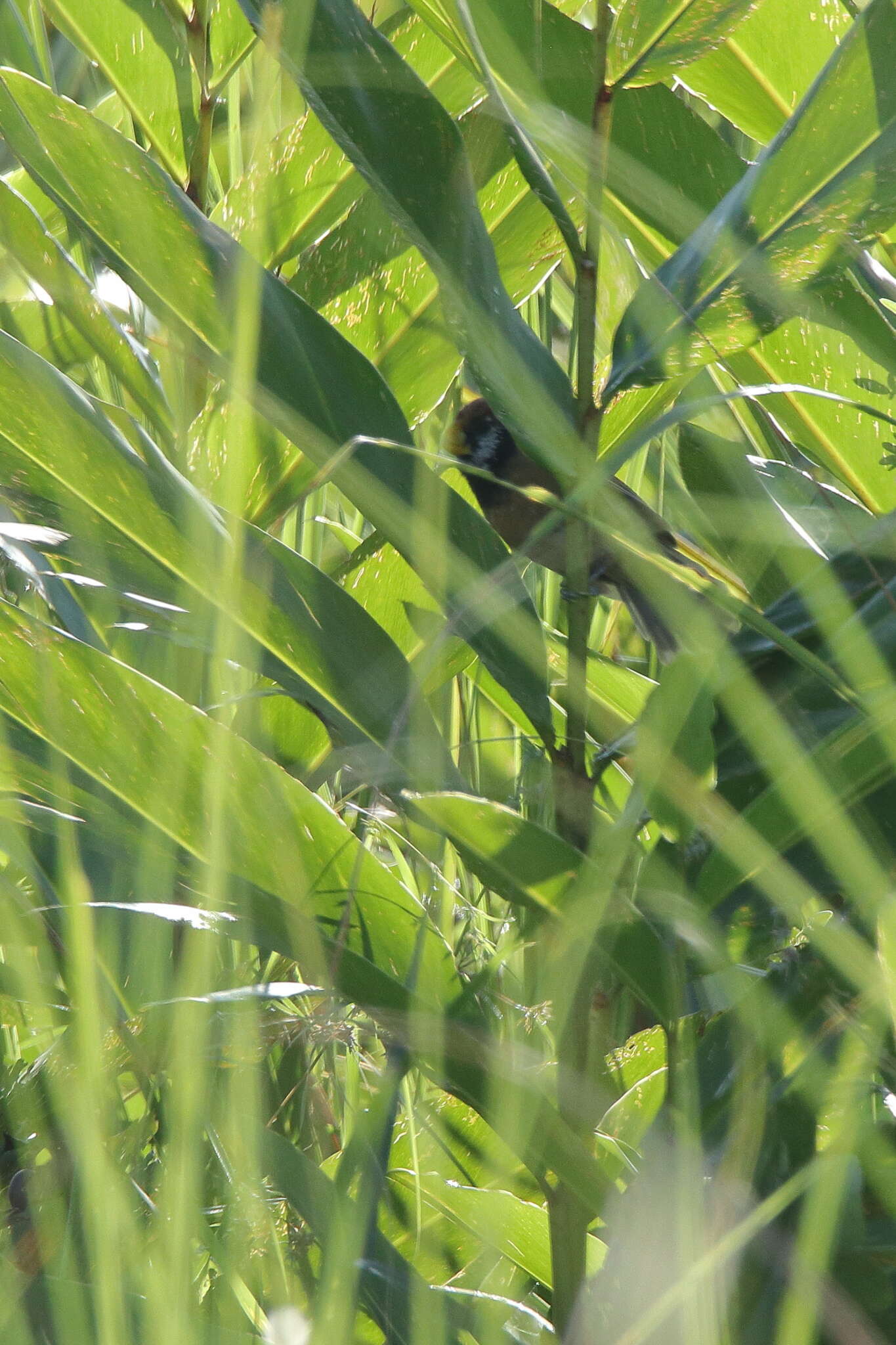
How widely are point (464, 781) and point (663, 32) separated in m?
0.38

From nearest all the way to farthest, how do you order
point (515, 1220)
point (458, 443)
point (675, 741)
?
1. point (675, 741)
2. point (515, 1220)
3. point (458, 443)

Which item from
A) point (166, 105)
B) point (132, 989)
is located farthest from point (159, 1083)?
point (166, 105)

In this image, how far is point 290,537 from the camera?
133 cm

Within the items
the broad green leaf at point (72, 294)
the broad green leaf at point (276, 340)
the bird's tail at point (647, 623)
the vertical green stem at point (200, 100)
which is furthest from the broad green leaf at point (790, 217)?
the bird's tail at point (647, 623)

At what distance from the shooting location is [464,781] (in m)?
0.65

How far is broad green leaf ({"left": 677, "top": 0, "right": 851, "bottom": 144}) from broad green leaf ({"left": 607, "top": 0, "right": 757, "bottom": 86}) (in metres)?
0.13

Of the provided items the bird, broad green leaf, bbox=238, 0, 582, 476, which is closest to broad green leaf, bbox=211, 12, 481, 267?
broad green leaf, bbox=238, 0, 582, 476

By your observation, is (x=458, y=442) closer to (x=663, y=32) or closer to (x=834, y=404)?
(x=834, y=404)

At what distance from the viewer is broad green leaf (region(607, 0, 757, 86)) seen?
617mm

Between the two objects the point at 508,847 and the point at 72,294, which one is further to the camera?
the point at 72,294

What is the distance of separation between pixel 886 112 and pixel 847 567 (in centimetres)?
21

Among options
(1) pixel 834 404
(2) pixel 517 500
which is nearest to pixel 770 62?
(1) pixel 834 404

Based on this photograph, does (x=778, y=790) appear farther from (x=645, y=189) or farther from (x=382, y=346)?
(x=382, y=346)

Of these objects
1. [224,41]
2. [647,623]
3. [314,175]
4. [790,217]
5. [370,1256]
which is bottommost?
[647,623]
